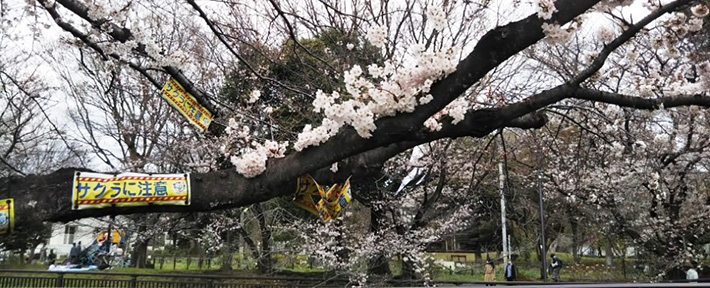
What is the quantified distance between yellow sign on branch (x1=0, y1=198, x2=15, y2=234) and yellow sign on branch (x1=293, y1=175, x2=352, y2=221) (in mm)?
1910

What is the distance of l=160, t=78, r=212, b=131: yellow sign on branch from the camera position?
3629 millimetres

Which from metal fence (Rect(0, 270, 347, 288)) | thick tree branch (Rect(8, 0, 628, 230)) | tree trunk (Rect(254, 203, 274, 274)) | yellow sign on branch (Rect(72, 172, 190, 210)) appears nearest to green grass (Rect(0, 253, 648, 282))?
tree trunk (Rect(254, 203, 274, 274))

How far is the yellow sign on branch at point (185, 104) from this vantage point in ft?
11.9

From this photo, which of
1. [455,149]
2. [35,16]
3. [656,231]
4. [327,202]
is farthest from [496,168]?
[35,16]

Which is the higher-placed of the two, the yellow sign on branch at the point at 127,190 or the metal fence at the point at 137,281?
the yellow sign on branch at the point at 127,190

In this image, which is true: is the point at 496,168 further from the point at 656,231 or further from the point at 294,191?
the point at 294,191

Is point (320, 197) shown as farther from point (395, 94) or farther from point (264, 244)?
point (264, 244)

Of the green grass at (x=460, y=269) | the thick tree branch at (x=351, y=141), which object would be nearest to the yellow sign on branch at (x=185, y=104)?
the thick tree branch at (x=351, y=141)

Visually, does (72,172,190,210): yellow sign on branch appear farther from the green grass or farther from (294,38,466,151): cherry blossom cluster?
the green grass

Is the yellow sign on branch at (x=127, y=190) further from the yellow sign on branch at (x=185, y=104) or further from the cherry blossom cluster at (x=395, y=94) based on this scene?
the cherry blossom cluster at (x=395, y=94)

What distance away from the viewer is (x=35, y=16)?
431cm

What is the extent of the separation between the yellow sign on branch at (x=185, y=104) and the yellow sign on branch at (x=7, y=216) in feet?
4.20

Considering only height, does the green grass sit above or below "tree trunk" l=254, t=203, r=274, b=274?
below

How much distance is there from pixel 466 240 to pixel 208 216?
57.0 ft
